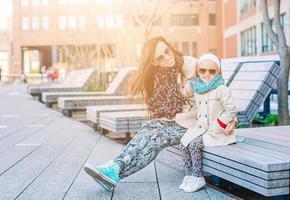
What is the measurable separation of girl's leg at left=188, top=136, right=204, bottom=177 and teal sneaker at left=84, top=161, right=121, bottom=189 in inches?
27.7

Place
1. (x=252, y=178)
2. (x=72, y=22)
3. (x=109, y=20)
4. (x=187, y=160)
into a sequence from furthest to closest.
→ (x=72, y=22)
(x=109, y=20)
(x=187, y=160)
(x=252, y=178)

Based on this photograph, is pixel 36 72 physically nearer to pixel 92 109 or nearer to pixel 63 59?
pixel 63 59

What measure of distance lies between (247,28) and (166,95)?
33.0 m

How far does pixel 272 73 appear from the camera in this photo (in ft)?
28.2

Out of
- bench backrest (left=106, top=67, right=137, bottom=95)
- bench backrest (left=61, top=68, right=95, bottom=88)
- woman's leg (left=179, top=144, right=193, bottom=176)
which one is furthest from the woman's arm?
bench backrest (left=61, top=68, right=95, bottom=88)

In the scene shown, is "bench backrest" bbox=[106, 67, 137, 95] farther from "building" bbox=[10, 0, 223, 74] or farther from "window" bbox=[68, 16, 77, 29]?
"window" bbox=[68, 16, 77, 29]

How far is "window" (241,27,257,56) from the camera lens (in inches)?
1410

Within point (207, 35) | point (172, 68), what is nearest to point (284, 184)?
point (172, 68)

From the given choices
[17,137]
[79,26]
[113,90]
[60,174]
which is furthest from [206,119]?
[79,26]

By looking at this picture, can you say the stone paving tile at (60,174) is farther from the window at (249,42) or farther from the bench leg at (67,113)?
the window at (249,42)

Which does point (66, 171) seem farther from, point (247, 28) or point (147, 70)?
point (247, 28)

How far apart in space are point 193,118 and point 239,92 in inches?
137

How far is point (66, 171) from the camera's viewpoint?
626 cm

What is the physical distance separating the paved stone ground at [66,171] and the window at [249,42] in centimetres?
2696
